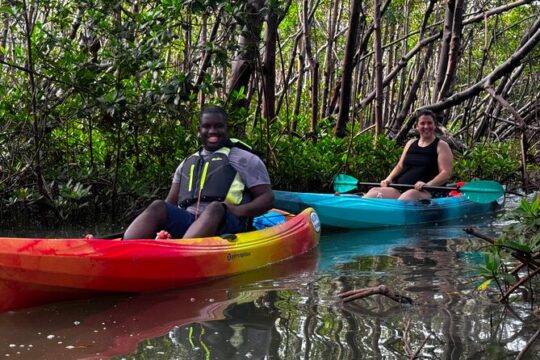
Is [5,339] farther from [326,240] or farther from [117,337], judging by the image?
[326,240]

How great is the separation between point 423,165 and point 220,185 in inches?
131

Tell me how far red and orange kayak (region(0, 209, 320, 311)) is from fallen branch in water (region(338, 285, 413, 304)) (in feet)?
3.49

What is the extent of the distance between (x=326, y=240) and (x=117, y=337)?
3.63 meters

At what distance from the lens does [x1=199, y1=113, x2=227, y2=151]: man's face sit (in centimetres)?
536

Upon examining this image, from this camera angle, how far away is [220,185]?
5.26 m

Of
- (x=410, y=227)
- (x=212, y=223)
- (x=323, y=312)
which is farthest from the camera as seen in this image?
(x=410, y=227)

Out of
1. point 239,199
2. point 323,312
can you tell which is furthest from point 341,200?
point 323,312

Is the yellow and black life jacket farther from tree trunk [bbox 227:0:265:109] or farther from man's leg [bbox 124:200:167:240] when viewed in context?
tree trunk [bbox 227:0:265:109]

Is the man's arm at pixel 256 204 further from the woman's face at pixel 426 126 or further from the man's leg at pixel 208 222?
the woman's face at pixel 426 126

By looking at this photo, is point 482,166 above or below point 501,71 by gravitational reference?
below

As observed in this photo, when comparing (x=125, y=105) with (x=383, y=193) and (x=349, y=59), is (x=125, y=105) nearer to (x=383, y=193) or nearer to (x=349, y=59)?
(x=383, y=193)

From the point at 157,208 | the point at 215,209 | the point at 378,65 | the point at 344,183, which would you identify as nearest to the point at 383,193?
the point at 344,183

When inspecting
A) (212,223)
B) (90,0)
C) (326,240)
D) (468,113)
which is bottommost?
(326,240)

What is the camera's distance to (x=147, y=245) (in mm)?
4379
